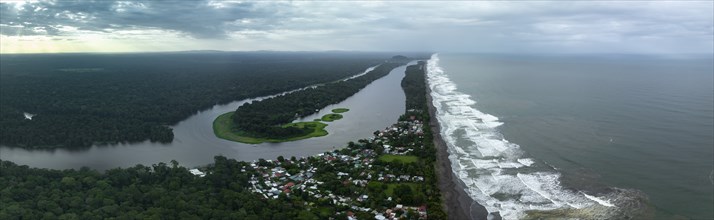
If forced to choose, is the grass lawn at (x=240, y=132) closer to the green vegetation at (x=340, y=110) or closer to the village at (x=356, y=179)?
the village at (x=356, y=179)

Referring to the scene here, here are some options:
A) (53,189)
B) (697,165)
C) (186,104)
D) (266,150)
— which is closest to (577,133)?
(697,165)

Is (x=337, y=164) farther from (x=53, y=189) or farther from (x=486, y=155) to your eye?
(x=53, y=189)

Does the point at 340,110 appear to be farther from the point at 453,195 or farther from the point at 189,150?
the point at 453,195

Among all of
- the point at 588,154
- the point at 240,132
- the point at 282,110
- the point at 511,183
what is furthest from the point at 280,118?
the point at 588,154

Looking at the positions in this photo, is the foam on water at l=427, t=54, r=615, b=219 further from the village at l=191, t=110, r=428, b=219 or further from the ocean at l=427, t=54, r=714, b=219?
the village at l=191, t=110, r=428, b=219

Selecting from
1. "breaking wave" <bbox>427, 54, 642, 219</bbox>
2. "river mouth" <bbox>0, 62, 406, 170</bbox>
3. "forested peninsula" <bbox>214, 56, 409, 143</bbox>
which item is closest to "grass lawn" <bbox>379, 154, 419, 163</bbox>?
"breaking wave" <bbox>427, 54, 642, 219</bbox>

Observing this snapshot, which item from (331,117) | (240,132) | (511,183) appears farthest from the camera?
(331,117)
